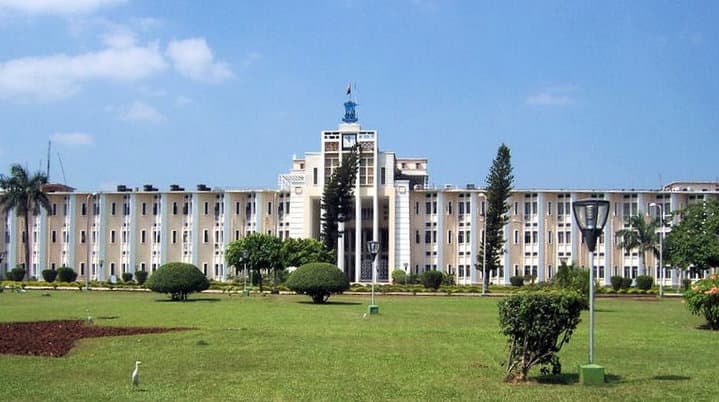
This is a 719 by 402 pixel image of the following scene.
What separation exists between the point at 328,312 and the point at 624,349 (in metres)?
13.3

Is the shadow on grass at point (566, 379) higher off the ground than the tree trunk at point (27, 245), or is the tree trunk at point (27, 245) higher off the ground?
the tree trunk at point (27, 245)

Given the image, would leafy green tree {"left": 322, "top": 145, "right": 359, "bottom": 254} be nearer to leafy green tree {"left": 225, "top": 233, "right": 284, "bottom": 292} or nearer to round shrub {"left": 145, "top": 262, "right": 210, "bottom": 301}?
leafy green tree {"left": 225, "top": 233, "right": 284, "bottom": 292}

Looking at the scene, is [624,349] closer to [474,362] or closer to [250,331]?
[474,362]

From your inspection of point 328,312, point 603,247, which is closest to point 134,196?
point 603,247

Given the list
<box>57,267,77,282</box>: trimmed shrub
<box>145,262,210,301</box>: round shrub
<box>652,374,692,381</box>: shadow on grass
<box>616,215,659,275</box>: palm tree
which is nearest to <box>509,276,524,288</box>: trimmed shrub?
<box>616,215,659,275</box>: palm tree

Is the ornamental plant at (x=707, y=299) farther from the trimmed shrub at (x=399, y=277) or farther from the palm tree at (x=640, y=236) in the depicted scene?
the palm tree at (x=640, y=236)

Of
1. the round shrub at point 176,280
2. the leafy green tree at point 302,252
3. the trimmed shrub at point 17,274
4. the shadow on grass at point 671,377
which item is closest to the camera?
the shadow on grass at point 671,377

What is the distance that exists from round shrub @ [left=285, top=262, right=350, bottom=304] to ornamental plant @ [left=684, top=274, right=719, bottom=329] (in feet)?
50.2

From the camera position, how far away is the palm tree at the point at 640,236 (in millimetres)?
64938

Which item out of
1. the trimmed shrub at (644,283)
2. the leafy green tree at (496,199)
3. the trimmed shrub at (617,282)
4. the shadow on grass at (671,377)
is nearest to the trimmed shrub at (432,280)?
the leafy green tree at (496,199)

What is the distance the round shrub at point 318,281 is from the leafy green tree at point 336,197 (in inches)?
1157

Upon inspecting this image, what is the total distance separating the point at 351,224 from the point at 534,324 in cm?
5907

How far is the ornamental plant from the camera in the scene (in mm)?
21734

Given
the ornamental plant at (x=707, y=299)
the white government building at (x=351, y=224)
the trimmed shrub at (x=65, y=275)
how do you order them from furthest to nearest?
1. the white government building at (x=351, y=224)
2. the trimmed shrub at (x=65, y=275)
3. the ornamental plant at (x=707, y=299)
